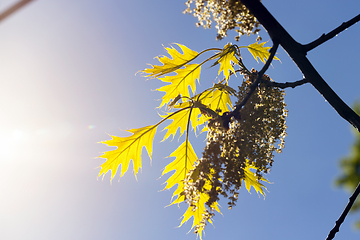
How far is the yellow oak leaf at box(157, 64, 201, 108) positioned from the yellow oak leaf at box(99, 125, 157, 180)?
0.44 m

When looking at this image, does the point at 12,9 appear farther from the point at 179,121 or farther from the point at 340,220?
the point at 179,121

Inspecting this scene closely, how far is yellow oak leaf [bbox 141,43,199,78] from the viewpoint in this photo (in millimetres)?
2598

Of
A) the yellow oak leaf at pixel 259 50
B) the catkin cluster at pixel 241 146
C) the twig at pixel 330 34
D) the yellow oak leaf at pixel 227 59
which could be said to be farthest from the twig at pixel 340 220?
the yellow oak leaf at pixel 259 50

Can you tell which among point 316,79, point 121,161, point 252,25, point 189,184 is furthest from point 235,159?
point 121,161

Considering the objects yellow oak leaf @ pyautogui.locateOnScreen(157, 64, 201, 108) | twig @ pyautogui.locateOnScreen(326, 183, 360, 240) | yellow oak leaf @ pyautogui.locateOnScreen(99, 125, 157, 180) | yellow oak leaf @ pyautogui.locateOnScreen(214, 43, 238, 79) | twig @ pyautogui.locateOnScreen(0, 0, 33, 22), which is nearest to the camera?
twig @ pyautogui.locateOnScreen(0, 0, 33, 22)

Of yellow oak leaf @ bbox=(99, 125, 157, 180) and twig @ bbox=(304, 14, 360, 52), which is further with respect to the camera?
yellow oak leaf @ bbox=(99, 125, 157, 180)

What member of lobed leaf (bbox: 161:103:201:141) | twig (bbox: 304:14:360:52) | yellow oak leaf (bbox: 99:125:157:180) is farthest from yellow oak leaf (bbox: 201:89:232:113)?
twig (bbox: 304:14:360:52)

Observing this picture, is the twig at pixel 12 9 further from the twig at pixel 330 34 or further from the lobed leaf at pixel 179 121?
the lobed leaf at pixel 179 121

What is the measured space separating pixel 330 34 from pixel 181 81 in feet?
5.10

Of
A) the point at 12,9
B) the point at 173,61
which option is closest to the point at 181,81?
the point at 173,61

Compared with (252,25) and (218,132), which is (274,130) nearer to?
(218,132)

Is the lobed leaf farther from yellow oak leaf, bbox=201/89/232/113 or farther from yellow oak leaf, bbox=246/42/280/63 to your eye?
yellow oak leaf, bbox=246/42/280/63

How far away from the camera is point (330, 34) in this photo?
166 centimetres

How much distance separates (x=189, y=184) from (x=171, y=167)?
1.07m
